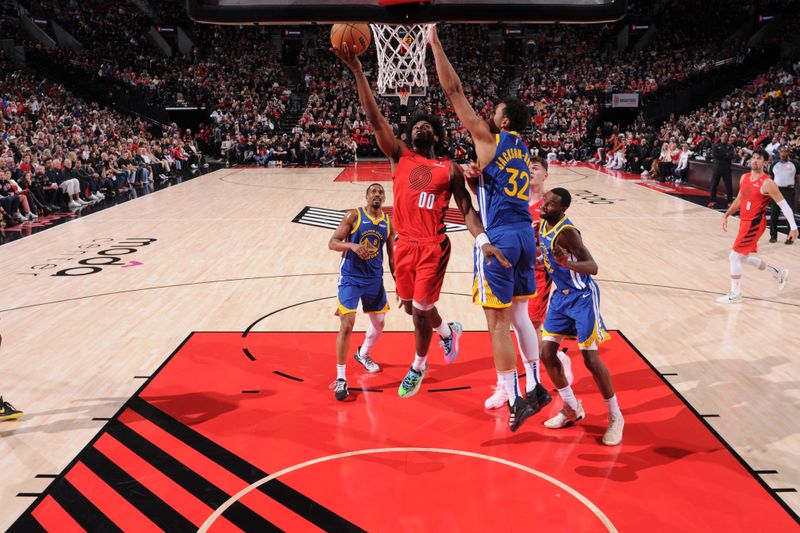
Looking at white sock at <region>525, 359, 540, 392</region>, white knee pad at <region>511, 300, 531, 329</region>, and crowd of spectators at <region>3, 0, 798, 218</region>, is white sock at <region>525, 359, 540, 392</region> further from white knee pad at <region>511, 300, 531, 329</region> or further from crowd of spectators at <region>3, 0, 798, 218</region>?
crowd of spectators at <region>3, 0, 798, 218</region>

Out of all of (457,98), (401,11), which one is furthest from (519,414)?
(401,11)

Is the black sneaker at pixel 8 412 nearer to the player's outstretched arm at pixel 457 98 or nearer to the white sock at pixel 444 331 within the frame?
the white sock at pixel 444 331

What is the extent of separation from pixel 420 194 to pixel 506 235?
648 mm

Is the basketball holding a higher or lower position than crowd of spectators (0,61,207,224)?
higher

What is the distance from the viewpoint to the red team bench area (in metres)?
3.57

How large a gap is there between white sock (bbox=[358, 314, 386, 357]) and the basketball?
6.78ft

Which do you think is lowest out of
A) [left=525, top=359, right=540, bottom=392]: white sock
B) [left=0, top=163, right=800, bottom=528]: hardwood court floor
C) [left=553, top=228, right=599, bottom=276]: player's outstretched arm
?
[left=0, top=163, right=800, bottom=528]: hardwood court floor

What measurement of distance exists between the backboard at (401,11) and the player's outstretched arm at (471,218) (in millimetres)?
983

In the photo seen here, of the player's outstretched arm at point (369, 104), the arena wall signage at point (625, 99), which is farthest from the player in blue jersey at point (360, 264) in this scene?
the arena wall signage at point (625, 99)

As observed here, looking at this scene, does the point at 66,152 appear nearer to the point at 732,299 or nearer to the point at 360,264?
the point at 360,264

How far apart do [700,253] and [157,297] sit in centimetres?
765

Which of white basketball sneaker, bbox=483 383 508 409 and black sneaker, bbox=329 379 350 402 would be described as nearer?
white basketball sneaker, bbox=483 383 508 409

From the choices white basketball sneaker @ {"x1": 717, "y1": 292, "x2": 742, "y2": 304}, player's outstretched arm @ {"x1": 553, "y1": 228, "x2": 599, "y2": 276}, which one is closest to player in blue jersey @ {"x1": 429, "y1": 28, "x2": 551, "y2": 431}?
player's outstretched arm @ {"x1": 553, "y1": 228, "x2": 599, "y2": 276}

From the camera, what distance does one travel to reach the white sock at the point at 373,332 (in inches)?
217
